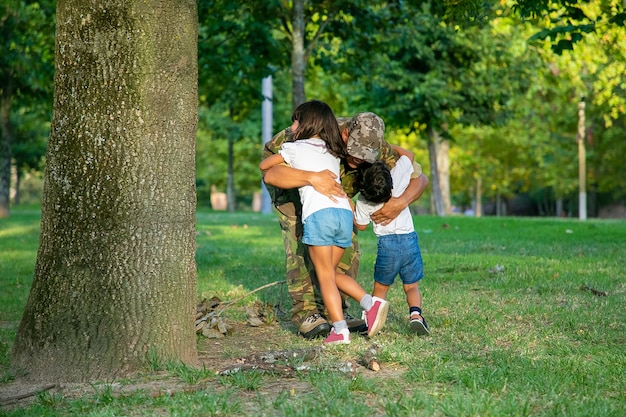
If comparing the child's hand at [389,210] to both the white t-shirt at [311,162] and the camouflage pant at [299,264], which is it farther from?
the camouflage pant at [299,264]

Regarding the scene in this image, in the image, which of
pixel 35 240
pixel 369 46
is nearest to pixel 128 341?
pixel 35 240

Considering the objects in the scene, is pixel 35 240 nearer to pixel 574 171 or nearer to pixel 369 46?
pixel 369 46

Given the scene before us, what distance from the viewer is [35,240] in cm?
1532

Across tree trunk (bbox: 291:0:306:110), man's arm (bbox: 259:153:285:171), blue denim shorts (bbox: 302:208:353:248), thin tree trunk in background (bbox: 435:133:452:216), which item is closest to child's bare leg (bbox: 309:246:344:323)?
Answer: blue denim shorts (bbox: 302:208:353:248)

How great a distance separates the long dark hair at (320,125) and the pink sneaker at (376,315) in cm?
106

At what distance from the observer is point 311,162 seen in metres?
5.44

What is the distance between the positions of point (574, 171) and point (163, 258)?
40.9 metres

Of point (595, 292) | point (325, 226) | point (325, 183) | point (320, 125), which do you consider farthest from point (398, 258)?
point (595, 292)

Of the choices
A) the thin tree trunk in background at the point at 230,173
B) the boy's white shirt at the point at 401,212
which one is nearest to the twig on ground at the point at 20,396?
the boy's white shirt at the point at 401,212

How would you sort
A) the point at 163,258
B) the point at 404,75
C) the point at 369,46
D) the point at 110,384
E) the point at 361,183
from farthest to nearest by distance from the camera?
the point at 404,75 → the point at 369,46 → the point at 361,183 → the point at 163,258 → the point at 110,384

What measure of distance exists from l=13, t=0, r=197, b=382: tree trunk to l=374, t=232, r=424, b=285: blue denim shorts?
1.69 m

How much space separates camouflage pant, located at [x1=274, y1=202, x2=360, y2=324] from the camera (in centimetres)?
604

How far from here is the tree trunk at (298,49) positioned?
1611 centimetres

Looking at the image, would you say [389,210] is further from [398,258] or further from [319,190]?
[319,190]
